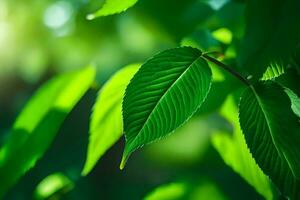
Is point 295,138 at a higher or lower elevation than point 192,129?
higher

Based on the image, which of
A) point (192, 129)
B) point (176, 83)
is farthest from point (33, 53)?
point (176, 83)

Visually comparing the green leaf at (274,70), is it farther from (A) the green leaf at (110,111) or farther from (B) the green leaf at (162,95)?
(A) the green leaf at (110,111)

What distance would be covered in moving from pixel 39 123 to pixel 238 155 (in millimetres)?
196

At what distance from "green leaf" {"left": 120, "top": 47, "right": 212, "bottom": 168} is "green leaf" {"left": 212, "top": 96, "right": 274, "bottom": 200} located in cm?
13

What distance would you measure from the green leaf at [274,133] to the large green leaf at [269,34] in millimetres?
36

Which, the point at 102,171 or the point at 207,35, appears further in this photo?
the point at 102,171

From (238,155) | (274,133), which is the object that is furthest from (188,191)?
(274,133)

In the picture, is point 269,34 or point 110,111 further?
point 110,111

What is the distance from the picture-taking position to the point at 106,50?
67cm

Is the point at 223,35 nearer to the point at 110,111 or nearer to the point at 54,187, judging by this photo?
the point at 110,111

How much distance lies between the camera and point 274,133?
0.94ft

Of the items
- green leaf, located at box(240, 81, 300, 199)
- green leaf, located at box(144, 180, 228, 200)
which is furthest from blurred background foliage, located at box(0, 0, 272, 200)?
green leaf, located at box(240, 81, 300, 199)

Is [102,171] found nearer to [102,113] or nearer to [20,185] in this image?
[20,185]

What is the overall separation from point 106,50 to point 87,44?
1.8 inches
